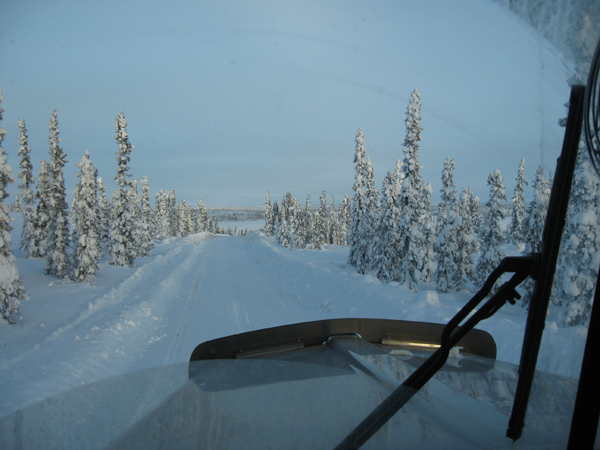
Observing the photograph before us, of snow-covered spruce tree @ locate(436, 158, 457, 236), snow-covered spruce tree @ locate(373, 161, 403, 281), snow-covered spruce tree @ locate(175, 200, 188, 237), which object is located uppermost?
snow-covered spruce tree @ locate(436, 158, 457, 236)

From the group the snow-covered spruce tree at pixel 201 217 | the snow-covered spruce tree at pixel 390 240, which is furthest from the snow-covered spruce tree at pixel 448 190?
the snow-covered spruce tree at pixel 201 217

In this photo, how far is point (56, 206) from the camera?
2509 cm

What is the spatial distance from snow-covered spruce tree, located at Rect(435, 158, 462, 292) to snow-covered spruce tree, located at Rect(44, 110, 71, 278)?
25201 mm

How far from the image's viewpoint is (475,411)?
5.51ft

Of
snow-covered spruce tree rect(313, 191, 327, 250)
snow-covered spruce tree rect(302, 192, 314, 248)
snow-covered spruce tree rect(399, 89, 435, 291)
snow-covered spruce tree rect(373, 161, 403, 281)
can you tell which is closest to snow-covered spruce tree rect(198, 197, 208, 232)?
snow-covered spruce tree rect(313, 191, 327, 250)

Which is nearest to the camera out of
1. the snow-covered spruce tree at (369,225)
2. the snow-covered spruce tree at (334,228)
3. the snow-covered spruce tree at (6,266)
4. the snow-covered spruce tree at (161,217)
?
the snow-covered spruce tree at (6,266)

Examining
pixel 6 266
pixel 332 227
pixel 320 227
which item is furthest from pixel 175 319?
pixel 332 227

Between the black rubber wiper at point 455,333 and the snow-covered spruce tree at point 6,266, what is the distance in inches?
547

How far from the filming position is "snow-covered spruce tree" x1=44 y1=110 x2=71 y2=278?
970 inches

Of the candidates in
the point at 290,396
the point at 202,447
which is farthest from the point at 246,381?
the point at 202,447

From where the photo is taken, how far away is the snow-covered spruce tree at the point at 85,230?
22.3 meters

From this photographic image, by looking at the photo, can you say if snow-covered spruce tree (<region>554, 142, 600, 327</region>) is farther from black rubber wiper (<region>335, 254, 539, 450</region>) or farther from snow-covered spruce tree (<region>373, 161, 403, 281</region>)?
snow-covered spruce tree (<region>373, 161, 403, 281</region>)

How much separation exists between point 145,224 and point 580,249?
51676 mm

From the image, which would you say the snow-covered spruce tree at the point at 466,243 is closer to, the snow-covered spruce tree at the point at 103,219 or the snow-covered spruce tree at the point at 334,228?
the snow-covered spruce tree at the point at 103,219
